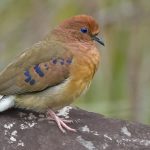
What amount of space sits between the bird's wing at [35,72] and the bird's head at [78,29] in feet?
1.34

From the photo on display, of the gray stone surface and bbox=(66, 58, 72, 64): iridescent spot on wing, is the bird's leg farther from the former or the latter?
bbox=(66, 58, 72, 64): iridescent spot on wing

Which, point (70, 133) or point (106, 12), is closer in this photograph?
point (70, 133)

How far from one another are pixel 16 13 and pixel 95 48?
1246 mm

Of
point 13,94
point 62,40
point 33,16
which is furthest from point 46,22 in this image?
point 13,94

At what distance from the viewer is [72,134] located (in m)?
9.06

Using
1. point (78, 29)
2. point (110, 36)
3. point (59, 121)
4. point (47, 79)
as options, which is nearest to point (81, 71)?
point (47, 79)

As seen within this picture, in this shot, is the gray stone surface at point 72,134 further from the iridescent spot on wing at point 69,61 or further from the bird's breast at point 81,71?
the iridescent spot on wing at point 69,61

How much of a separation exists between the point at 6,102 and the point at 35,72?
362 mm

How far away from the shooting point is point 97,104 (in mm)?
10695

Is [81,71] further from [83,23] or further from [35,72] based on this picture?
[83,23]

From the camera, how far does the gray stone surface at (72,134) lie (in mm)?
8797

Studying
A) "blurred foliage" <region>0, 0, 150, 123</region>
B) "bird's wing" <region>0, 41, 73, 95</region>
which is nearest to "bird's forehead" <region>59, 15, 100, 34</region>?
"bird's wing" <region>0, 41, 73, 95</region>

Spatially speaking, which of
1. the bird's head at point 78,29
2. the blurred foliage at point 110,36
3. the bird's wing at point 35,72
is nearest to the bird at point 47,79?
the bird's wing at point 35,72

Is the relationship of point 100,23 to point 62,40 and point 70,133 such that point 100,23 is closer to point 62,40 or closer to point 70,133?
point 62,40
